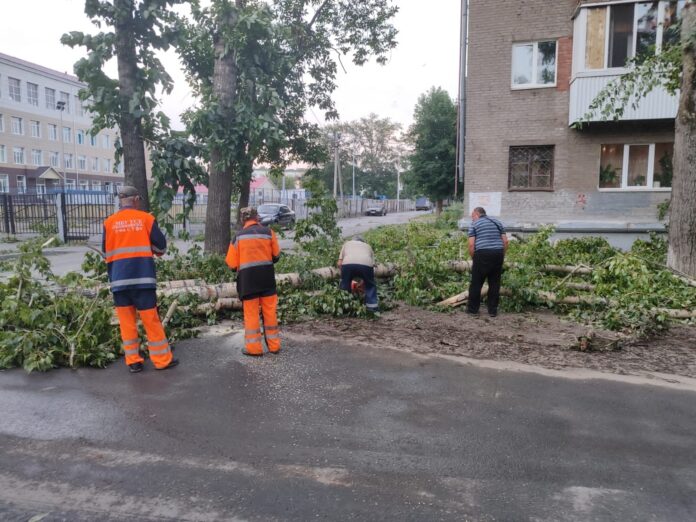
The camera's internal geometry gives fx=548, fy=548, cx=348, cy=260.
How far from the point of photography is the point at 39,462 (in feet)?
11.6

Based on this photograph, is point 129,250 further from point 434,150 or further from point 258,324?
point 434,150

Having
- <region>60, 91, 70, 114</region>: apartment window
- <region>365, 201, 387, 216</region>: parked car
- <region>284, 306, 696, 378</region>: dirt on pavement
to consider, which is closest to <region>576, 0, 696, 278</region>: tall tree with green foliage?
<region>284, 306, 696, 378</region>: dirt on pavement

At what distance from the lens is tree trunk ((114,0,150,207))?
8695 millimetres

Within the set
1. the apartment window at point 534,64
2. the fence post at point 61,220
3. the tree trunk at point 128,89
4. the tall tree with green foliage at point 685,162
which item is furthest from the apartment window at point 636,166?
the fence post at point 61,220

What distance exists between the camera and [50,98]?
51.5 m

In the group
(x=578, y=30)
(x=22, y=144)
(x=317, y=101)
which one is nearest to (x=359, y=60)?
(x=317, y=101)

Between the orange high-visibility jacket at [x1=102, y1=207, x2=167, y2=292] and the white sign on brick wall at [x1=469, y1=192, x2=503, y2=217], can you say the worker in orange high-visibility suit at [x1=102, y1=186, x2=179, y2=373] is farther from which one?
the white sign on brick wall at [x1=469, y1=192, x2=503, y2=217]

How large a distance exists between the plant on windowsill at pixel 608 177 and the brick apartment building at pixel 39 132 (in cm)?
3961

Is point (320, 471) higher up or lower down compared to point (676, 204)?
lower down

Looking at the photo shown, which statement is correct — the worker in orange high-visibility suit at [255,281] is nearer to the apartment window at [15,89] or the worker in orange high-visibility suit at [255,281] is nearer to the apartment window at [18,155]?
→ the apartment window at [18,155]

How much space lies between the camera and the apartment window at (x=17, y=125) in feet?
155

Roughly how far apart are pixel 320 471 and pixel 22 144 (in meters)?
54.5

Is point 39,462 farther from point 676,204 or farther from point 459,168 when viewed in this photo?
point 459,168

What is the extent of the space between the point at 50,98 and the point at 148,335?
55212 mm
